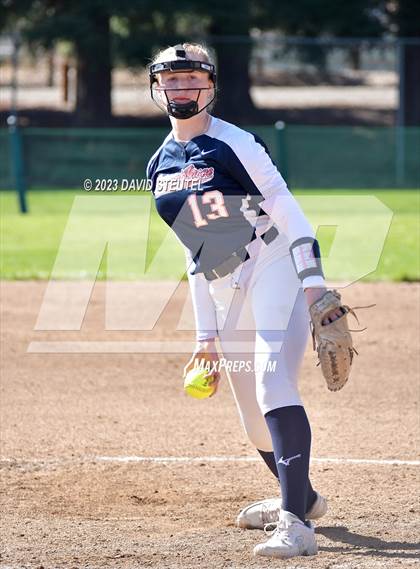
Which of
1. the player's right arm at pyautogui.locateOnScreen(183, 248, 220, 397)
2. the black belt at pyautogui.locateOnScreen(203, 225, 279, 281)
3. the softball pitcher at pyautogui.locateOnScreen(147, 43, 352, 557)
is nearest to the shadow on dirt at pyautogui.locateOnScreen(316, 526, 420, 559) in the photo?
the softball pitcher at pyautogui.locateOnScreen(147, 43, 352, 557)

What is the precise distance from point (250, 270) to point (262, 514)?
1135mm

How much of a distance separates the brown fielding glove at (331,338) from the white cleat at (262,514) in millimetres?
818

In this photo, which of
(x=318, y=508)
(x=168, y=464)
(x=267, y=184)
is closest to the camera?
(x=267, y=184)

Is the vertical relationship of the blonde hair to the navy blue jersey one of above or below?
above

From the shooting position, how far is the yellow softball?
15.6ft

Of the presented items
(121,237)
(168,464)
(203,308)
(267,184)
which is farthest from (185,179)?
(121,237)

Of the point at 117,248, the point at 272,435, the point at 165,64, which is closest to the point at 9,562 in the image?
the point at 272,435

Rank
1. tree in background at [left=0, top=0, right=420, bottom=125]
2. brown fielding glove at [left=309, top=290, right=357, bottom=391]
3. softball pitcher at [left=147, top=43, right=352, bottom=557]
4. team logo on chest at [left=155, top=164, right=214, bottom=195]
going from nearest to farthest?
brown fielding glove at [left=309, top=290, right=357, bottom=391] → softball pitcher at [left=147, top=43, right=352, bottom=557] → team logo on chest at [left=155, top=164, right=214, bottom=195] → tree in background at [left=0, top=0, right=420, bottom=125]

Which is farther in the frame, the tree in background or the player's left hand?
the tree in background

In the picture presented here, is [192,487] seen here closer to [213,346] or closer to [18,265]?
[213,346]

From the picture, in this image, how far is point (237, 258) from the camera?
4551mm

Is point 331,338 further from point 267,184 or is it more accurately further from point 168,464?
point 168,464

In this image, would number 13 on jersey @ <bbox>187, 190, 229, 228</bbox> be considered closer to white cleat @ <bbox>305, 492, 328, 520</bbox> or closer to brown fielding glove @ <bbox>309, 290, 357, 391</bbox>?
brown fielding glove @ <bbox>309, 290, 357, 391</bbox>

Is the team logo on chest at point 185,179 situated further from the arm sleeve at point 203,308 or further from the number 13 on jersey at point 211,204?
the arm sleeve at point 203,308
